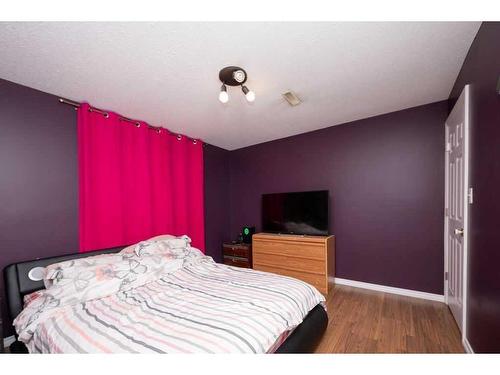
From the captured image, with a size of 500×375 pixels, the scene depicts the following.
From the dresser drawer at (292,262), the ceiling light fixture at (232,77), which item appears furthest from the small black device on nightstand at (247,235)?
the ceiling light fixture at (232,77)

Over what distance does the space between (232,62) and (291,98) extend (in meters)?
0.86

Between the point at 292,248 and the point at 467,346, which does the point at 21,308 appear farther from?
the point at 467,346

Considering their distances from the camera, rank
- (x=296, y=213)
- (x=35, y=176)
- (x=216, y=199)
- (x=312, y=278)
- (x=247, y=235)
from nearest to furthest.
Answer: (x=35, y=176) < (x=312, y=278) < (x=296, y=213) < (x=247, y=235) < (x=216, y=199)

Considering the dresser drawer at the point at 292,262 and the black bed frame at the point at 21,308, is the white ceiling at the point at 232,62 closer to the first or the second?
the black bed frame at the point at 21,308

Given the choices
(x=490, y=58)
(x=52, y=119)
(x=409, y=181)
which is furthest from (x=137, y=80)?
(x=409, y=181)

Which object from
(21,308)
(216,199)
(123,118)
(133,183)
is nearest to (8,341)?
(21,308)

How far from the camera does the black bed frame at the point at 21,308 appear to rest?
5.12 feet

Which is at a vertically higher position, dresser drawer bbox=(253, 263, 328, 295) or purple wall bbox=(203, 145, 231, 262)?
purple wall bbox=(203, 145, 231, 262)

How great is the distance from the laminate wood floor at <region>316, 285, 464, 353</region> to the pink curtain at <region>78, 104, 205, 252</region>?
2.23 meters

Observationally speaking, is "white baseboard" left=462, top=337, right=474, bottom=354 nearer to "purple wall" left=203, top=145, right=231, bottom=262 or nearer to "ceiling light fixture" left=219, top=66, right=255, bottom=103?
"ceiling light fixture" left=219, top=66, right=255, bottom=103

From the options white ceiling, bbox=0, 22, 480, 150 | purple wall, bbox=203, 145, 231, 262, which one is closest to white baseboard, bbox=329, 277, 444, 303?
purple wall, bbox=203, 145, 231, 262

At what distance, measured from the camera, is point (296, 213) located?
3.45 m

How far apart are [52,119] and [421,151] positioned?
4.24 metres

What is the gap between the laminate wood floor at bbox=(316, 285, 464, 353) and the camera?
184 cm
